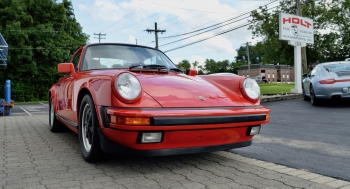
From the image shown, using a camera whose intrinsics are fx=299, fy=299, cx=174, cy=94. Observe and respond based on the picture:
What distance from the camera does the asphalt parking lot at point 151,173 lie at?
2412mm

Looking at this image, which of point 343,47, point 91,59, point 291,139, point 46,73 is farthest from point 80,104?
point 343,47

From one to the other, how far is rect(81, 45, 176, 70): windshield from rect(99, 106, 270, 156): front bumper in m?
1.27

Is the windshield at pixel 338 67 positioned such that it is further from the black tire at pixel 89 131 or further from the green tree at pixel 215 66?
the green tree at pixel 215 66

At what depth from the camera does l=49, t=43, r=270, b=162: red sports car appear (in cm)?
249

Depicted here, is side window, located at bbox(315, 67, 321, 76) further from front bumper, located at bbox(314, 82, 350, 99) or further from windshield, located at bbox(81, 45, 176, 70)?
windshield, located at bbox(81, 45, 176, 70)

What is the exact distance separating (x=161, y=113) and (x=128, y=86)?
42cm

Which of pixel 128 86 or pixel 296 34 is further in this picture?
pixel 296 34

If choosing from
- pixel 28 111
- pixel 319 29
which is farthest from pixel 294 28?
pixel 319 29

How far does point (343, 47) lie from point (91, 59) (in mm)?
36248

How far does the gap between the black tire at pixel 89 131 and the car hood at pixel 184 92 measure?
1.90 ft

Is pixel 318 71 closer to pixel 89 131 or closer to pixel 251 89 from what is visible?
pixel 251 89

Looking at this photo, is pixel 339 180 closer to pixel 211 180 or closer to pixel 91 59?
pixel 211 180

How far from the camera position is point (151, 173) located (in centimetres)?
271

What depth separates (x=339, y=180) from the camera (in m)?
2.46
